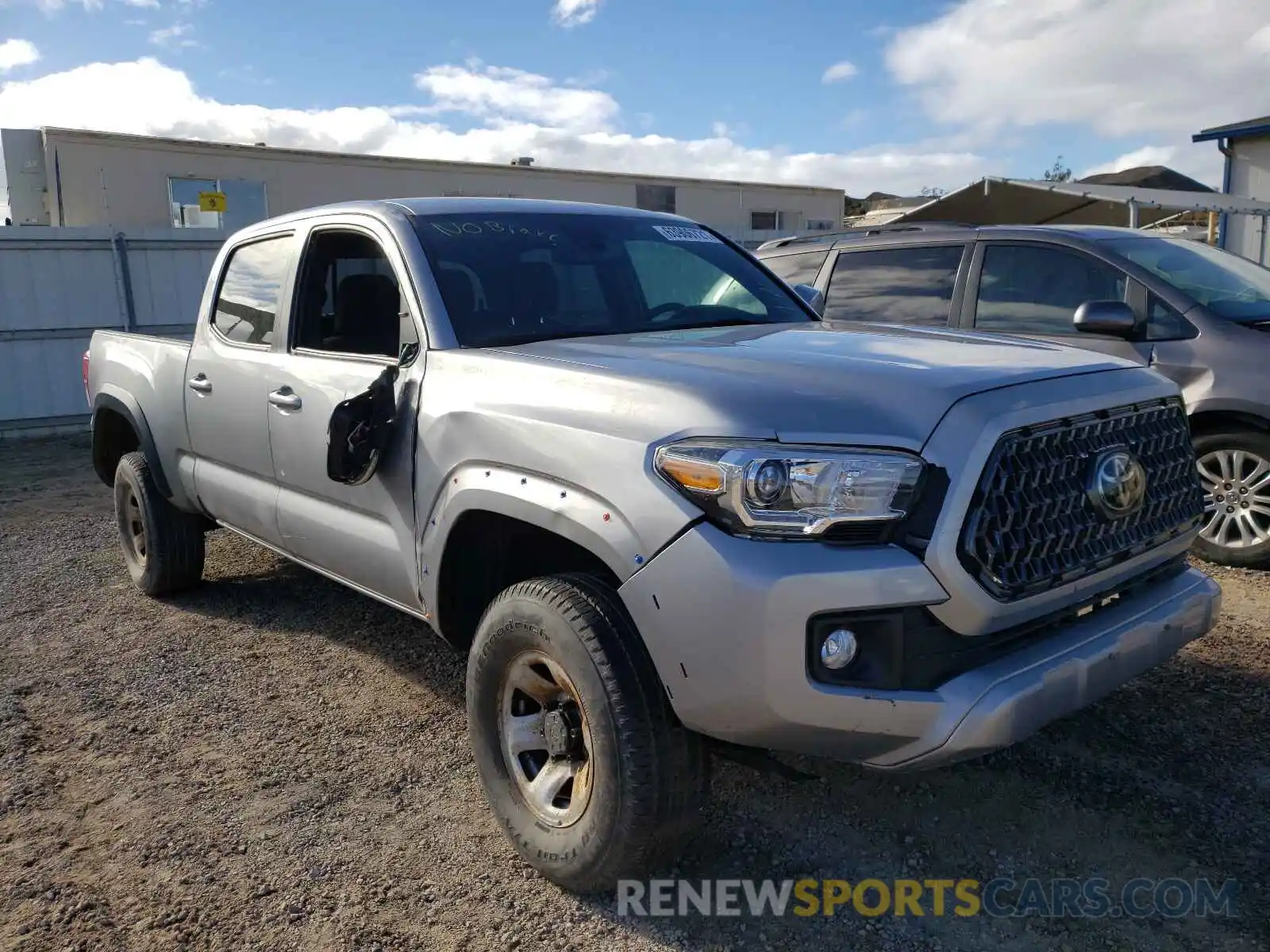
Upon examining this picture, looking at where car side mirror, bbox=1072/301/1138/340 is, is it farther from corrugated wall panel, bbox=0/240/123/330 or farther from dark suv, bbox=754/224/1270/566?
corrugated wall panel, bbox=0/240/123/330

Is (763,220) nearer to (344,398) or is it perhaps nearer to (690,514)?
(344,398)

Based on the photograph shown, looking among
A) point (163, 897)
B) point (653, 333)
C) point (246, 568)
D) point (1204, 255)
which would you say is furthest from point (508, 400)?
point (1204, 255)

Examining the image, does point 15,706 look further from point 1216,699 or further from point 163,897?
point 1216,699

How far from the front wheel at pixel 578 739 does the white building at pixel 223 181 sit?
45.4 feet

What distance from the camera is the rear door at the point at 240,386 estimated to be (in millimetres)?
4203

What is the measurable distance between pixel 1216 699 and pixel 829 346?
2.20 meters

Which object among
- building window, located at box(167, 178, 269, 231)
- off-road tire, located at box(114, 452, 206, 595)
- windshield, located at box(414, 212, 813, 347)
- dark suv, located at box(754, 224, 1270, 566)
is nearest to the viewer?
windshield, located at box(414, 212, 813, 347)

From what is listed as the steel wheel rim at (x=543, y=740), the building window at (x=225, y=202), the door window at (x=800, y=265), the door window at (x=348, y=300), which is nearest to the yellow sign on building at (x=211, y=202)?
the building window at (x=225, y=202)

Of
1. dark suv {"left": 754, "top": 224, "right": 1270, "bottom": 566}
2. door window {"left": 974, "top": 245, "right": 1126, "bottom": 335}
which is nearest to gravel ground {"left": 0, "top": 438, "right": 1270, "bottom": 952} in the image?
dark suv {"left": 754, "top": 224, "right": 1270, "bottom": 566}

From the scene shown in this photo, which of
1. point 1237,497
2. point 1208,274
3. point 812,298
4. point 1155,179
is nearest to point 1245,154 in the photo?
point 1155,179

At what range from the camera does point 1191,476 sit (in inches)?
122

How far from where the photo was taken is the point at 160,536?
5.32 metres

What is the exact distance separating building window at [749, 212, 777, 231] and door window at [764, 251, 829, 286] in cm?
1860

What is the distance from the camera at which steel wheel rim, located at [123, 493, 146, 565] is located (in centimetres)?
563
